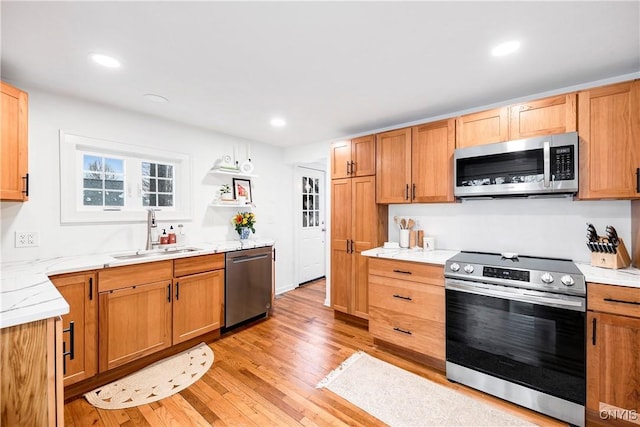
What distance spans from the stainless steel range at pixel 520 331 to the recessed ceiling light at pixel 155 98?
2.96 metres

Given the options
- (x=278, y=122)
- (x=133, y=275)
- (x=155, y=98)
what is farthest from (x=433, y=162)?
(x=133, y=275)

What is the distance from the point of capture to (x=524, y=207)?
2508 millimetres

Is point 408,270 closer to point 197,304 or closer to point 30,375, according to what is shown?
point 197,304

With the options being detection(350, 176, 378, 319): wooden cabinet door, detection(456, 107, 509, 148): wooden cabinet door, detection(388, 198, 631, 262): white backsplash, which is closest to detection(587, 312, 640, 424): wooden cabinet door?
detection(388, 198, 631, 262): white backsplash

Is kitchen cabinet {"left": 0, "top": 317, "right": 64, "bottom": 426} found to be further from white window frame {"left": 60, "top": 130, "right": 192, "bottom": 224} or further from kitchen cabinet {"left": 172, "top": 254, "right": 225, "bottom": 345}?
white window frame {"left": 60, "top": 130, "right": 192, "bottom": 224}

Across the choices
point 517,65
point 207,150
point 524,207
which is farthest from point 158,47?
point 524,207

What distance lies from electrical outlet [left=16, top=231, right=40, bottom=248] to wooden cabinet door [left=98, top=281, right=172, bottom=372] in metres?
0.79

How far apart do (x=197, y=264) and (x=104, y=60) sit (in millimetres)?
1828

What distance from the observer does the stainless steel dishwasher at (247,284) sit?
3061 mm

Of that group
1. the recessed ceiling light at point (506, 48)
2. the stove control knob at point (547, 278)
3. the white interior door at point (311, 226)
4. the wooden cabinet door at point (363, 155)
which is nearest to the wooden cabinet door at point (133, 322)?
the wooden cabinet door at point (363, 155)

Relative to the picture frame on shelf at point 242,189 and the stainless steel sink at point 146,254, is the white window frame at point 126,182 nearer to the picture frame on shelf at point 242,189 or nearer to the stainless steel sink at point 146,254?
the stainless steel sink at point 146,254

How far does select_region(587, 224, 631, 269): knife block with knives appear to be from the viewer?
1952mm

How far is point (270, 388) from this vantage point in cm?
212

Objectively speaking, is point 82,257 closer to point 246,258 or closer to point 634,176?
point 246,258
